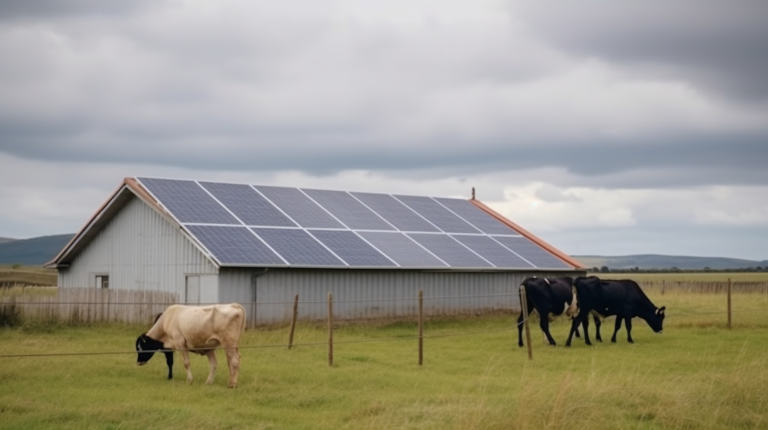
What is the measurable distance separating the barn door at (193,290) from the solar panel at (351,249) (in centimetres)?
456

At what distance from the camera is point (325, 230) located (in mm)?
32281

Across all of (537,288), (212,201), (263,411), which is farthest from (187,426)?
(212,201)

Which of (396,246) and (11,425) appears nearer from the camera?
(11,425)

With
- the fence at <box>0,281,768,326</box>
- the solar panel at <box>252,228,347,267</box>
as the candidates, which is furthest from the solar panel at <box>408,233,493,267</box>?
the solar panel at <box>252,228,347,267</box>

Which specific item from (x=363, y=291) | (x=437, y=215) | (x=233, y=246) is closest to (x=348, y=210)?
(x=437, y=215)

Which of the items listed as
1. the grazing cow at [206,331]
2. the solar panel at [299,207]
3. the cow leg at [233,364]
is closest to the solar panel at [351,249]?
the solar panel at [299,207]

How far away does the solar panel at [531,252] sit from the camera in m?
36.7

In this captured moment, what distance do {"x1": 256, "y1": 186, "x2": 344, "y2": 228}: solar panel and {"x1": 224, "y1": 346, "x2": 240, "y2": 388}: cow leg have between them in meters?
14.7

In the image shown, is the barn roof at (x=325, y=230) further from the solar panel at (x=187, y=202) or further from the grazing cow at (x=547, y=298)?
the grazing cow at (x=547, y=298)

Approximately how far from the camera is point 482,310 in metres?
34.5

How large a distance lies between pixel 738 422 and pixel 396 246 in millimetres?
19637

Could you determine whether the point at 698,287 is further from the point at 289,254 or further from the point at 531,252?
the point at 289,254

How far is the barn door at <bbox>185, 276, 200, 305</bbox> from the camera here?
2811 centimetres

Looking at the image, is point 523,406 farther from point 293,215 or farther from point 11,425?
point 293,215
